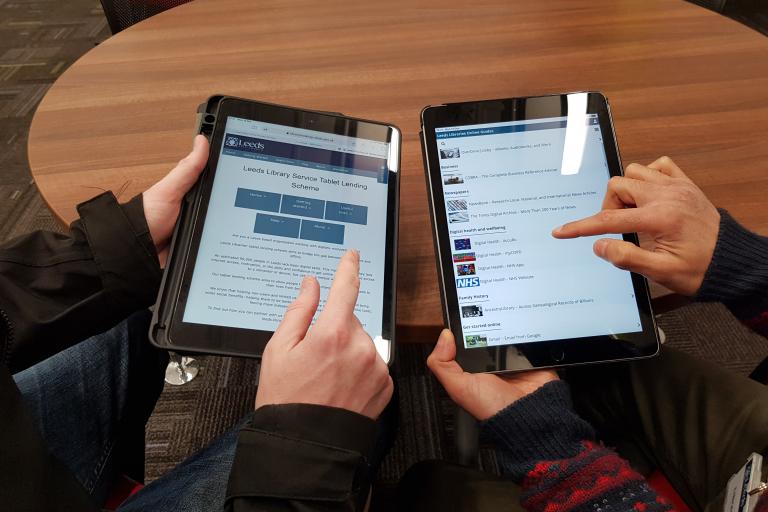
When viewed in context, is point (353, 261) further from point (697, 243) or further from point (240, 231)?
point (697, 243)

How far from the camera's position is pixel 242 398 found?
120 centimetres

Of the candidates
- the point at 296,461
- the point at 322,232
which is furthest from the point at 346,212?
the point at 296,461

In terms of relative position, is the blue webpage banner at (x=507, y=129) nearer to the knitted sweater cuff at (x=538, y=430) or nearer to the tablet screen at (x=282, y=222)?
the tablet screen at (x=282, y=222)

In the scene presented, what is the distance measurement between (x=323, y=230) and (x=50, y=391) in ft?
1.35

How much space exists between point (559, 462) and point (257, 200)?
45cm

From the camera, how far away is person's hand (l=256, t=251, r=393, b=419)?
1.53ft

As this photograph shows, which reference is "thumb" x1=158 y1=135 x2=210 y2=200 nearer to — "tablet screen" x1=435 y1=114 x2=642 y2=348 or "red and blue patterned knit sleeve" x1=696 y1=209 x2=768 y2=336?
"tablet screen" x1=435 y1=114 x2=642 y2=348

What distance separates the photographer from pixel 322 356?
47cm

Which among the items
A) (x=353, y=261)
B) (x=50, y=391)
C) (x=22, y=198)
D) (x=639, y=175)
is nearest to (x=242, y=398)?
(x=50, y=391)

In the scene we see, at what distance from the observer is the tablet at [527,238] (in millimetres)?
578

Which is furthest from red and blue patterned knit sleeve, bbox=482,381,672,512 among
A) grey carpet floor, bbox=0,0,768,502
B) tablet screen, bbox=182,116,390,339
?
grey carpet floor, bbox=0,0,768,502

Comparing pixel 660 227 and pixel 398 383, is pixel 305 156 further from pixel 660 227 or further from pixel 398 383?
pixel 398 383

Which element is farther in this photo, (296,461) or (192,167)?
(192,167)

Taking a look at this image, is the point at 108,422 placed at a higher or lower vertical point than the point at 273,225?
lower
